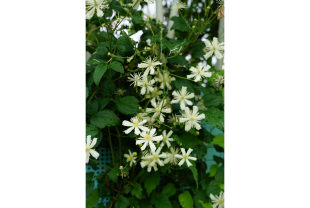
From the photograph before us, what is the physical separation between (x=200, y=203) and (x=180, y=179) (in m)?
0.11

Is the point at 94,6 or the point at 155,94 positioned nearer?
the point at 94,6

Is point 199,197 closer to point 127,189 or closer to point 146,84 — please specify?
point 127,189

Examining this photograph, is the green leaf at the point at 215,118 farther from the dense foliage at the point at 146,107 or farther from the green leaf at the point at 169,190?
the green leaf at the point at 169,190

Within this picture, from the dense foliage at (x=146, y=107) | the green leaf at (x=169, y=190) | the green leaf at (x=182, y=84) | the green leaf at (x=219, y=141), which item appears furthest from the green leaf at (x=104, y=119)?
the green leaf at (x=219, y=141)

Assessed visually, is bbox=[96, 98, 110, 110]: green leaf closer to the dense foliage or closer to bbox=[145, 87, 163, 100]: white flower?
the dense foliage

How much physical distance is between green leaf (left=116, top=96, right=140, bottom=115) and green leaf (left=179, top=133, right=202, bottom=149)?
18 centimetres

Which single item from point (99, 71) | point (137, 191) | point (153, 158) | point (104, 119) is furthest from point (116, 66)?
point (137, 191)

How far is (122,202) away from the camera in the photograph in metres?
0.69

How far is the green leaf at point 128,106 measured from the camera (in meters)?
0.64

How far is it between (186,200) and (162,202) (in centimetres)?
10

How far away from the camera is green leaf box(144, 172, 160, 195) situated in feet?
2.37

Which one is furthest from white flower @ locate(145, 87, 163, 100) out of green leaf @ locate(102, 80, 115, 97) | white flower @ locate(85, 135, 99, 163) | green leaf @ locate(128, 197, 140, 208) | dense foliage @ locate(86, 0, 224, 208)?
green leaf @ locate(128, 197, 140, 208)

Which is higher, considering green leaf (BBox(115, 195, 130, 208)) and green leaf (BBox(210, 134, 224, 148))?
green leaf (BBox(210, 134, 224, 148))
